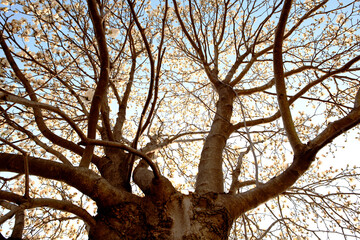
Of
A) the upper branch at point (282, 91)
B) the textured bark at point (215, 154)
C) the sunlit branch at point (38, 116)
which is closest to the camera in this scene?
the upper branch at point (282, 91)

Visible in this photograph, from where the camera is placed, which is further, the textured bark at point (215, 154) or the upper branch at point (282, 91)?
the textured bark at point (215, 154)

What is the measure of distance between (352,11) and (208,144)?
2363 mm

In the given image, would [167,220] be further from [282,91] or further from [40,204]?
[282,91]

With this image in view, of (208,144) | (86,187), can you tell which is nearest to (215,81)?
(208,144)

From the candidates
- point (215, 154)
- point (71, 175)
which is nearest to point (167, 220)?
point (71, 175)

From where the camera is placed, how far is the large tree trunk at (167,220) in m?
1.25

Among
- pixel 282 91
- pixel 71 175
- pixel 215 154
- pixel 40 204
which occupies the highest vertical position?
pixel 282 91

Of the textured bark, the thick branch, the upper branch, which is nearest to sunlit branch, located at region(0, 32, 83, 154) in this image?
the thick branch

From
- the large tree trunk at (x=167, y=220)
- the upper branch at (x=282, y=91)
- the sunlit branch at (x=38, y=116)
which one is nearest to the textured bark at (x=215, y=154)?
the large tree trunk at (x=167, y=220)

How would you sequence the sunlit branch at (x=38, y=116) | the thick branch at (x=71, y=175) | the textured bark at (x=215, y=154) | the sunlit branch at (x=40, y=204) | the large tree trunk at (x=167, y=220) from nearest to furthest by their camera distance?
the sunlit branch at (x=40, y=204), the large tree trunk at (x=167, y=220), the thick branch at (x=71, y=175), the textured bark at (x=215, y=154), the sunlit branch at (x=38, y=116)

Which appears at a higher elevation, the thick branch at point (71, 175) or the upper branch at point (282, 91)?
the upper branch at point (282, 91)

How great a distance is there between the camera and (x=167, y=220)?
1290 millimetres

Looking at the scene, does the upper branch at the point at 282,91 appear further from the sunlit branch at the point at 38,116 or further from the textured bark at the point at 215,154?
the sunlit branch at the point at 38,116

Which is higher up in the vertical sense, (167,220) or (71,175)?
(71,175)
